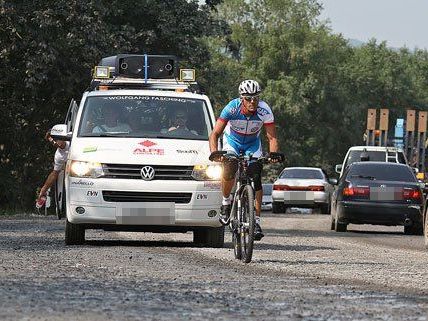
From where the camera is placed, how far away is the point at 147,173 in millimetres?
16391

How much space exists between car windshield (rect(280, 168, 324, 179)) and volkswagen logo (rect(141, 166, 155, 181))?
2880cm

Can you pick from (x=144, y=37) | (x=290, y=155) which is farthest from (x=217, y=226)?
(x=290, y=155)

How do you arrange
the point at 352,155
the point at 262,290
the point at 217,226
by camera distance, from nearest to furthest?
the point at 262,290
the point at 217,226
the point at 352,155

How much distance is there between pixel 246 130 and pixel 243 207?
0.82m

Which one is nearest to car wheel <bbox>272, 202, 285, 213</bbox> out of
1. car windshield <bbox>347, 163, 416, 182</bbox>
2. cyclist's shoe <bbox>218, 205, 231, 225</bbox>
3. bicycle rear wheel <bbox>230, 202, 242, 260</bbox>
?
car windshield <bbox>347, 163, 416, 182</bbox>

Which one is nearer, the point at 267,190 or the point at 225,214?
the point at 225,214

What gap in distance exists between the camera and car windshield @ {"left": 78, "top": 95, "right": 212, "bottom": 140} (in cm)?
1727

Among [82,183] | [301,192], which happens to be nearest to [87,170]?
[82,183]

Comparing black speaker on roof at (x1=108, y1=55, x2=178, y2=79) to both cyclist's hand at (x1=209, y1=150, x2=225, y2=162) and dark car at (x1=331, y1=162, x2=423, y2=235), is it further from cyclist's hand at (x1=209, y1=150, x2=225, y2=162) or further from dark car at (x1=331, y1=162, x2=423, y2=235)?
cyclist's hand at (x1=209, y1=150, x2=225, y2=162)

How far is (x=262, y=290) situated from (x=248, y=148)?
458 centimetres

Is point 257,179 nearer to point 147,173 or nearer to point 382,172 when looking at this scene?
point 147,173

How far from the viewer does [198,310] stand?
877cm

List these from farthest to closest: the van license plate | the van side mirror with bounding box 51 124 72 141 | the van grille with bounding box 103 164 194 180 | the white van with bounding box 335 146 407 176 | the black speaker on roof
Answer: the white van with bounding box 335 146 407 176 → the black speaker on roof → the van side mirror with bounding box 51 124 72 141 → the van grille with bounding box 103 164 194 180 → the van license plate

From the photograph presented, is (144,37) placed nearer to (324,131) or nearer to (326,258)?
(326,258)
